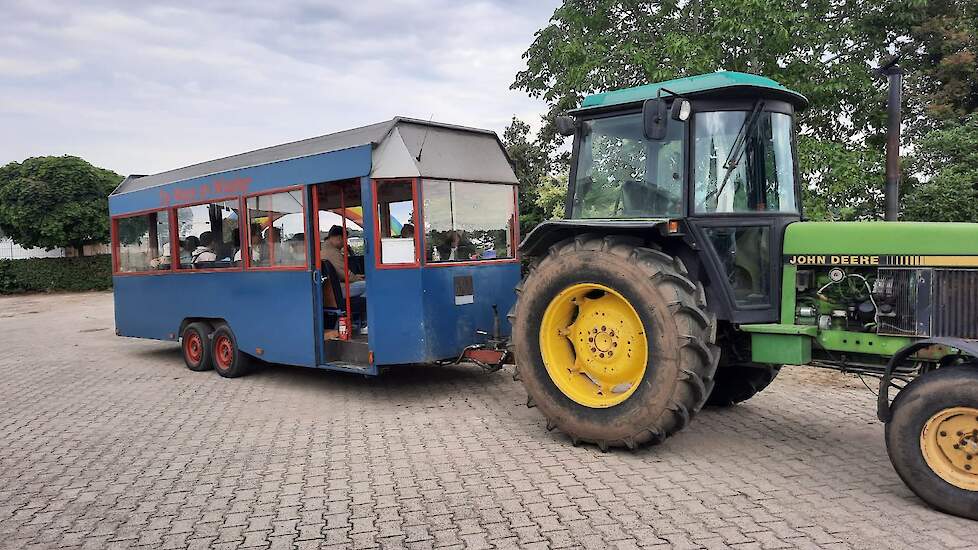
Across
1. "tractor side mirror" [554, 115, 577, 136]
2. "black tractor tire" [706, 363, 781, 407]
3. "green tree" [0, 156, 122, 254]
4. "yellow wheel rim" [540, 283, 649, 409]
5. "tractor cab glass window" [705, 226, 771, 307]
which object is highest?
"green tree" [0, 156, 122, 254]

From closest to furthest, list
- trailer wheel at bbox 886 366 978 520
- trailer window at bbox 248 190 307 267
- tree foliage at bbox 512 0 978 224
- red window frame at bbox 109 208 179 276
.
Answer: trailer wheel at bbox 886 366 978 520
trailer window at bbox 248 190 307 267
red window frame at bbox 109 208 179 276
tree foliage at bbox 512 0 978 224

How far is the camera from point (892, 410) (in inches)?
156

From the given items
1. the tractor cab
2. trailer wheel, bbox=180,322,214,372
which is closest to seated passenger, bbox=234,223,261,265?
trailer wheel, bbox=180,322,214,372

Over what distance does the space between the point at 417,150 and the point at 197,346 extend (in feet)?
14.9

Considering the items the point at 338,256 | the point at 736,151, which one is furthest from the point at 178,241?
the point at 736,151

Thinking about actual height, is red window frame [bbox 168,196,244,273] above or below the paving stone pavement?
above

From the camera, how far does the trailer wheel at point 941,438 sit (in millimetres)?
3699

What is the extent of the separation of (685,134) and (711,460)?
2.32m

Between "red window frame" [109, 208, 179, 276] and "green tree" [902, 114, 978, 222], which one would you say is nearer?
"red window frame" [109, 208, 179, 276]

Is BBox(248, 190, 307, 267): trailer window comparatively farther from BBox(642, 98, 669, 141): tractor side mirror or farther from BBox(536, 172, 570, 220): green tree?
BBox(536, 172, 570, 220): green tree

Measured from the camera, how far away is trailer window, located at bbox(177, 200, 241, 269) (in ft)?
27.7

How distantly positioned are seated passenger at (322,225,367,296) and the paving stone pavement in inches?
44.8

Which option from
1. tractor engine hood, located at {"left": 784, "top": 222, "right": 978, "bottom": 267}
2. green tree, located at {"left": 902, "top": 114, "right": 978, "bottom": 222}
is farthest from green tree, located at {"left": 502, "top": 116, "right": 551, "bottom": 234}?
tractor engine hood, located at {"left": 784, "top": 222, "right": 978, "bottom": 267}

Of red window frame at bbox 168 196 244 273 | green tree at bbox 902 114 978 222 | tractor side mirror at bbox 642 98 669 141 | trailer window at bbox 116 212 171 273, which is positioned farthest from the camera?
green tree at bbox 902 114 978 222
